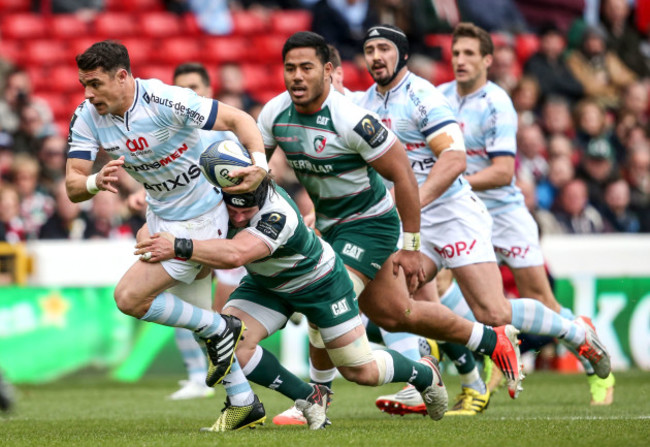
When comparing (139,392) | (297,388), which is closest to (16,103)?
(139,392)

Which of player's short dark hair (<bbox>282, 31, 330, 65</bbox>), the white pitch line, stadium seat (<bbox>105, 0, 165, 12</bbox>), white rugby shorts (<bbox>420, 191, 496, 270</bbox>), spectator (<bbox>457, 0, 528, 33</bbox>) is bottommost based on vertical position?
the white pitch line

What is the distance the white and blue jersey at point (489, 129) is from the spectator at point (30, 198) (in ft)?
18.8

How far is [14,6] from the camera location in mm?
17703

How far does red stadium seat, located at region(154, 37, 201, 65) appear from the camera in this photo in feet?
56.6

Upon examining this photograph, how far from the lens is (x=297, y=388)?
23.3 feet

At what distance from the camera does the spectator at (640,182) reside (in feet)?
48.4

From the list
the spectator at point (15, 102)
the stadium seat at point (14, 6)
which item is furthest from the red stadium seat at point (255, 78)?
the stadium seat at point (14, 6)

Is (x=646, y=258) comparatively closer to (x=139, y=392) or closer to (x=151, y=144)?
(x=139, y=392)

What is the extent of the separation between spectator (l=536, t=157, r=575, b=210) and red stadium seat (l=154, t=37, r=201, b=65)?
5910mm

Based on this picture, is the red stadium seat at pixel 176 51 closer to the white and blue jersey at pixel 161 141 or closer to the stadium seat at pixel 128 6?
the stadium seat at pixel 128 6

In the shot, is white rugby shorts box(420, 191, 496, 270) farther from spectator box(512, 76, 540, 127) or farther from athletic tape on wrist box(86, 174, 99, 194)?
spectator box(512, 76, 540, 127)

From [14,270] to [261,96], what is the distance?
6223 millimetres

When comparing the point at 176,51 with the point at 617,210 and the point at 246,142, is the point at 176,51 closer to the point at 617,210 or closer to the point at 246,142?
the point at 617,210

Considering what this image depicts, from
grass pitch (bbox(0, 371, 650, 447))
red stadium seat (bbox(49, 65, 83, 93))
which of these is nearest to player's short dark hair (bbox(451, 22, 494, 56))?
grass pitch (bbox(0, 371, 650, 447))
